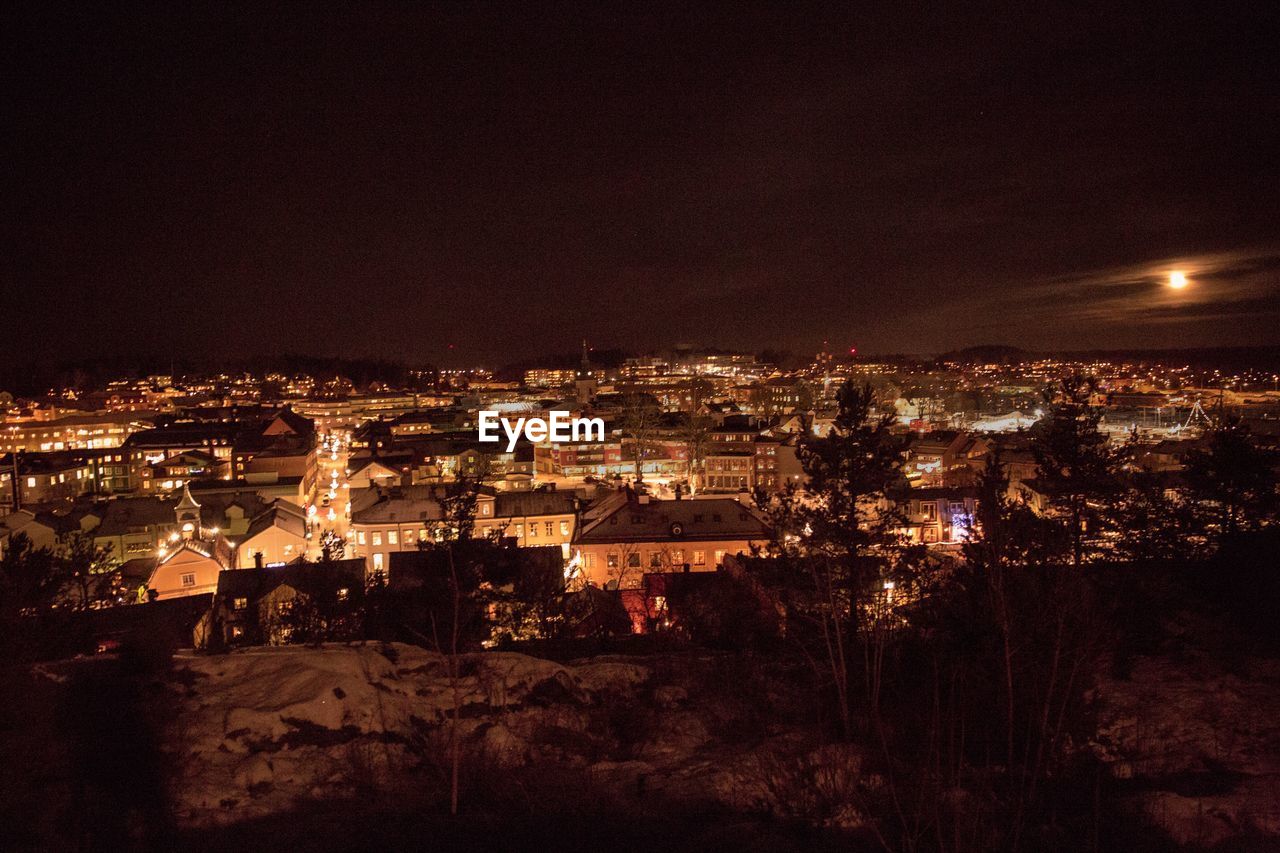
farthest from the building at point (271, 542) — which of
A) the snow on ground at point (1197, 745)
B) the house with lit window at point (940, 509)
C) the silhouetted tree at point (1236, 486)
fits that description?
the silhouetted tree at point (1236, 486)

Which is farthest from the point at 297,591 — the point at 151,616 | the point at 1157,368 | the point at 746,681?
the point at 1157,368

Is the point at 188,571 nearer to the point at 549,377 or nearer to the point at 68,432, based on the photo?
the point at 68,432

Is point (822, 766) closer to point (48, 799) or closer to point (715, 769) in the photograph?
point (715, 769)

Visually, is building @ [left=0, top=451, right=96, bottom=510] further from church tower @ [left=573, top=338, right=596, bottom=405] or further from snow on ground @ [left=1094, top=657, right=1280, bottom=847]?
church tower @ [left=573, top=338, right=596, bottom=405]

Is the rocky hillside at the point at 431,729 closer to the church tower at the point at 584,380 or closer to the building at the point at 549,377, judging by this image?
the church tower at the point at 584,380

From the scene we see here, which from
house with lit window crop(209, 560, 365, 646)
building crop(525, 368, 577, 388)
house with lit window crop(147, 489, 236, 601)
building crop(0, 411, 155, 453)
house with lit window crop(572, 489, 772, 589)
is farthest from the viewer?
building crop(525, 368, 577, 388)

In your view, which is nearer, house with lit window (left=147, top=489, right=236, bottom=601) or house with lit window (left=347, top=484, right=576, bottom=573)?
house with lit window (left=147, top=489, right=236, bottom=601)

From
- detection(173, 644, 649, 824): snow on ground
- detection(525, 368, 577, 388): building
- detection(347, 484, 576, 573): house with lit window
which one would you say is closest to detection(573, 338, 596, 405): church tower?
detection(525, 368, 577, 388): building

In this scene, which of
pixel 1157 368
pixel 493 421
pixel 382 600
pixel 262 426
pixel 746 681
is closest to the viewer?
pixel 746 681
